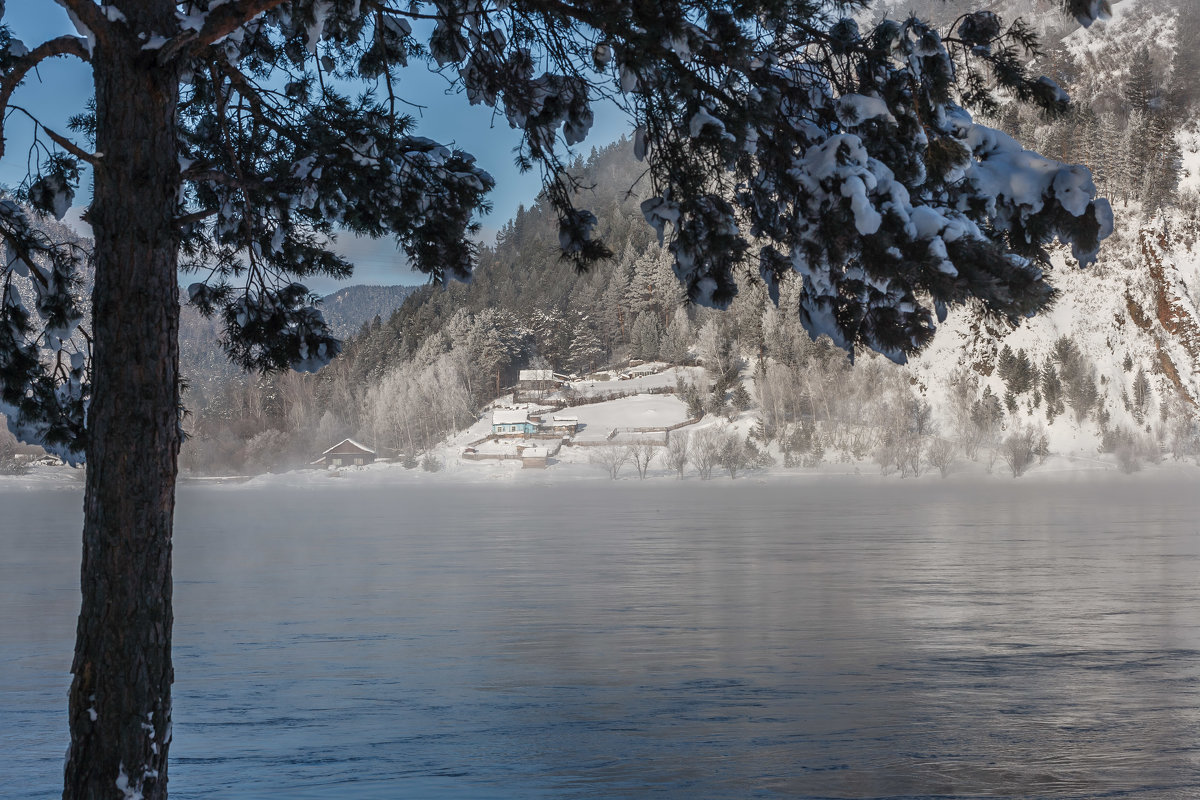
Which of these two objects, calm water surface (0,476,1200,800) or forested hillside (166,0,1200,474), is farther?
forested hillside (166,0,1200,474)

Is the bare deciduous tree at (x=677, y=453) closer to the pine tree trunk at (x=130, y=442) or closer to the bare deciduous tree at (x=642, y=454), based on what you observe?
the bare deciduous tree at (x=642, y=454)

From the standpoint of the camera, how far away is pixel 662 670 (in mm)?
14609

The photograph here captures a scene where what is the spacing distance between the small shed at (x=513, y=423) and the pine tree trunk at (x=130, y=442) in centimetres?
10412

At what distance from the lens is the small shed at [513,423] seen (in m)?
111

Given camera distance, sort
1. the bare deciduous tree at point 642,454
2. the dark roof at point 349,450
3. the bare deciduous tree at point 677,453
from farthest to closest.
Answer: the dark roof at point 349,450, the bare deciduous tree at point 677,453, the bare deciduous tree at point 642,454

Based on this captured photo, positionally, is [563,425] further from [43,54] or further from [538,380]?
[43,54]

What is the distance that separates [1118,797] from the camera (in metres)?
9.07

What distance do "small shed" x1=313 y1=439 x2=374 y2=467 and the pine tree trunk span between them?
117 meters

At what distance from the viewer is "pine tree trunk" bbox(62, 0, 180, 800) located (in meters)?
5.58

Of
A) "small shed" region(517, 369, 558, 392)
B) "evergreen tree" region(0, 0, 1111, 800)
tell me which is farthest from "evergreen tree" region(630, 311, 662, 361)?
"evergreen tree" region(0, 0, 1111, 800)

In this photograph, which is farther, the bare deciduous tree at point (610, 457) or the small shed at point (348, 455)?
the small shed at point (348, 455)

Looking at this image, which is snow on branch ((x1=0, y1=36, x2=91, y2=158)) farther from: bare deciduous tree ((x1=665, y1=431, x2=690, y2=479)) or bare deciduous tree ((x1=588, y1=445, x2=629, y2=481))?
bare deciduous tree ((x1=665, y1=431, x2=690, y2=479))

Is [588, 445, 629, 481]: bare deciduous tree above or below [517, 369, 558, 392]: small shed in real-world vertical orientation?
below

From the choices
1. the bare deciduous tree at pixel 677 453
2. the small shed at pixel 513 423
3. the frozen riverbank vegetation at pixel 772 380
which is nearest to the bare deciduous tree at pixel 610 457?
the frozen riverbank vegetation at pixel 772 380
